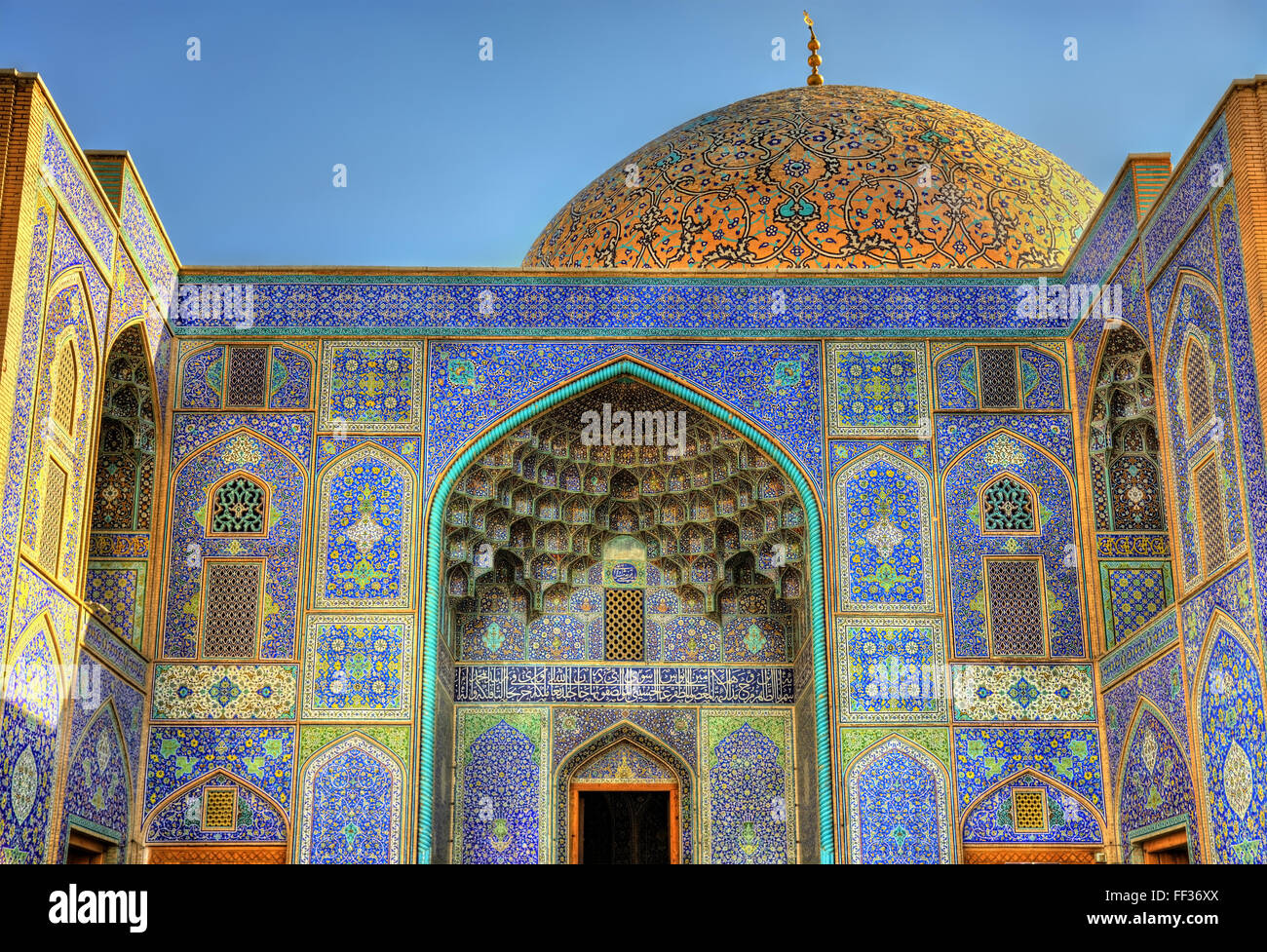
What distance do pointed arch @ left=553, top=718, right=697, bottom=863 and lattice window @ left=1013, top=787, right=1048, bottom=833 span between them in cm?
237

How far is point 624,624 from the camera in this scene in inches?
436

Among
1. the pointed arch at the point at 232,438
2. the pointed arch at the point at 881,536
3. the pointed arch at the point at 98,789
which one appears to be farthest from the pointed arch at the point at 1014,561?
the pointed arch at the point at 98,789

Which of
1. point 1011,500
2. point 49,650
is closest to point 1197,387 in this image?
point 1011,500

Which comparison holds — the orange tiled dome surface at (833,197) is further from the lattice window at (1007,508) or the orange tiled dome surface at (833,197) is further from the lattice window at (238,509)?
the lattice window at (238,509)

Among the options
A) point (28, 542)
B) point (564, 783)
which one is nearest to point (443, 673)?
point (564, 783)

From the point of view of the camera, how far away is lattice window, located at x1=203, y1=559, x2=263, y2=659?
31.4 ft

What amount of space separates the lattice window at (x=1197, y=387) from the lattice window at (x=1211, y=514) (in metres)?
0.26
